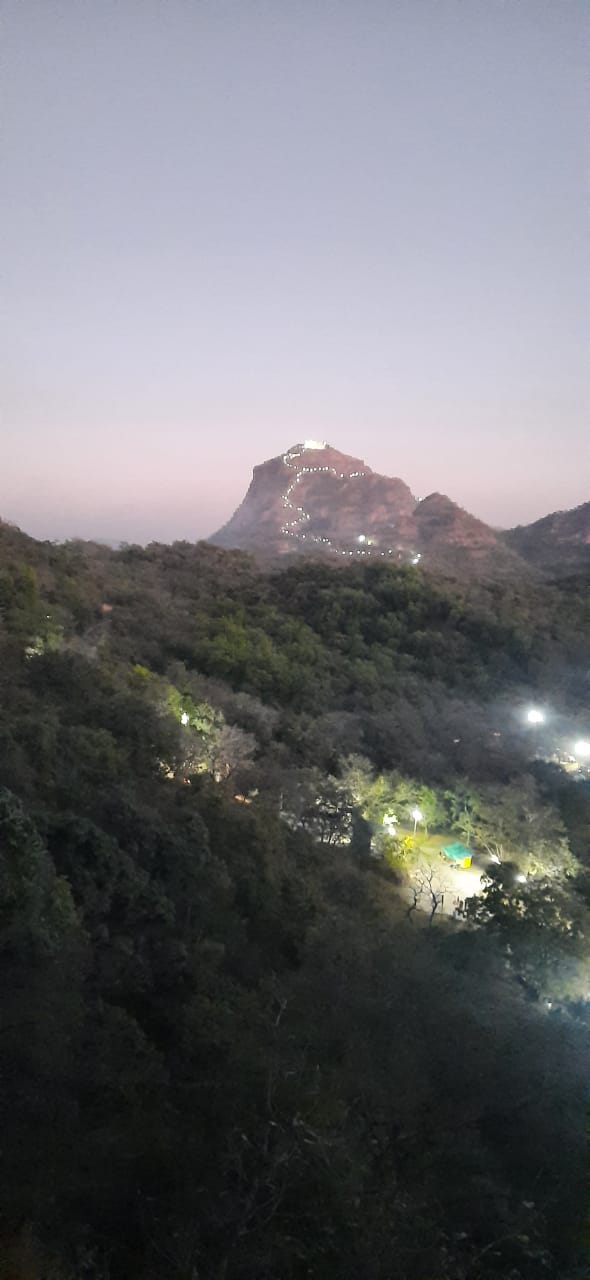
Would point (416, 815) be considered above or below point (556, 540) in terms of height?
below

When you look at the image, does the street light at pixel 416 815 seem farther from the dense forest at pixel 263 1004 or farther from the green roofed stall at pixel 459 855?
Answer: the green roofed stall at pixel 459 855

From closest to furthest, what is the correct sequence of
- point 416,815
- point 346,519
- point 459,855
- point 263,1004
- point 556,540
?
point 263,1004, point 459,855, point 416,815, point 556,540, point 346,519

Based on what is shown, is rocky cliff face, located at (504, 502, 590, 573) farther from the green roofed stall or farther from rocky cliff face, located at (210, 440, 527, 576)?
the green roofed stall

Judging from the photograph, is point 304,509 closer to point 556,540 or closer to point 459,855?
point 556,540

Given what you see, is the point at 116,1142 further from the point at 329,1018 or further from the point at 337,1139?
the point at 329,1018

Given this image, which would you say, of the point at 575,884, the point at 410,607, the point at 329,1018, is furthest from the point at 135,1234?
the point at 410,607

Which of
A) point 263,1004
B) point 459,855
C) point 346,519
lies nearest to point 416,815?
point 459,855
